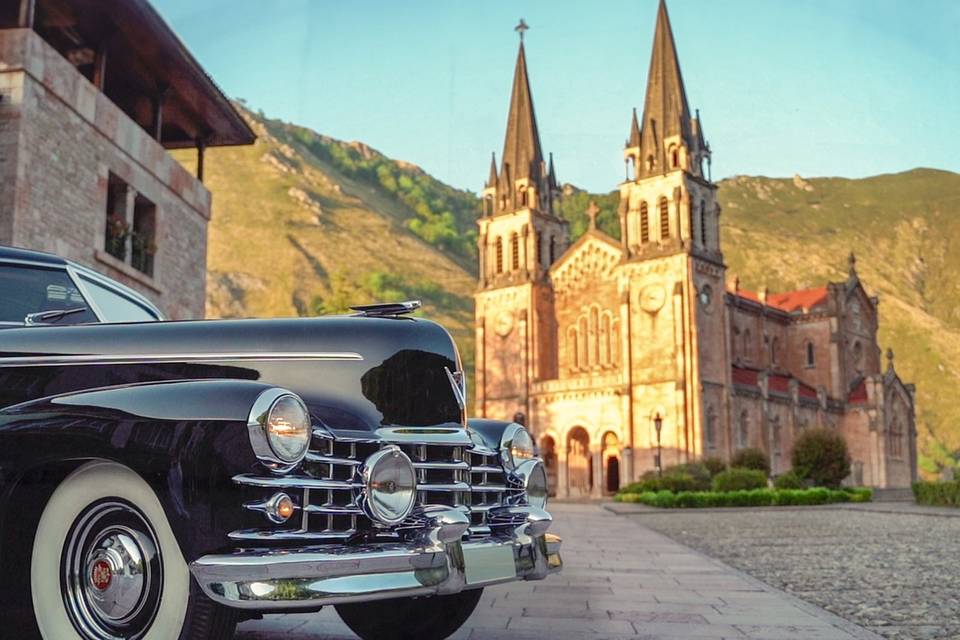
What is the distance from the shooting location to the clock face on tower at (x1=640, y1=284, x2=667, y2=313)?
5072 centimetres

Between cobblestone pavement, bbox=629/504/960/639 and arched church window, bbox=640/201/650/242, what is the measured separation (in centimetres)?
3202

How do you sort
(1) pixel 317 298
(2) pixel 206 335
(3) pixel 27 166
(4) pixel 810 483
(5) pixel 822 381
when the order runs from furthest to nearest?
(1) pixel 317 298 < (5) pixel 822 381 < (4) pixel 810 483 < (3) pixel 27 166 < (2) pixel 206 335

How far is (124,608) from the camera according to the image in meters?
3.50

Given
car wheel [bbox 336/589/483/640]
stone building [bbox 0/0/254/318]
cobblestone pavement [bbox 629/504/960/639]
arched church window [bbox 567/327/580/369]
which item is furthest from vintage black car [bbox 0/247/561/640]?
arched church window [bbox 567/327/580/369]

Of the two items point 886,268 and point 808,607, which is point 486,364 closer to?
point 808,607

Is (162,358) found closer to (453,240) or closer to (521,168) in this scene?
(521,168)

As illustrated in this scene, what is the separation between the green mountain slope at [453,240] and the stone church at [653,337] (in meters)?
30.3

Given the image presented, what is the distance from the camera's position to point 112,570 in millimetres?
3523

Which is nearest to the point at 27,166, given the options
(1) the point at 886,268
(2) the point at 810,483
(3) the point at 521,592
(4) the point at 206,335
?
(3) the point at 521,592

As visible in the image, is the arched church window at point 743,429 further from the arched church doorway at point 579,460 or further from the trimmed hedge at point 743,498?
the trimmed hedge at point 743,498

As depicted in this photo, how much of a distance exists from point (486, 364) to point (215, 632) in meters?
54.6

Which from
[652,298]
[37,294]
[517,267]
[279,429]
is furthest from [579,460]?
[279,429]

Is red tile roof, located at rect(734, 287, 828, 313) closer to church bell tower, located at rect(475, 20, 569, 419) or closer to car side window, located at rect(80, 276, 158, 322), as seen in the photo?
church bell tower, located at rect(475, 20, 569, 419)

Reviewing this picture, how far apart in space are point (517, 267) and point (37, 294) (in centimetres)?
5369
